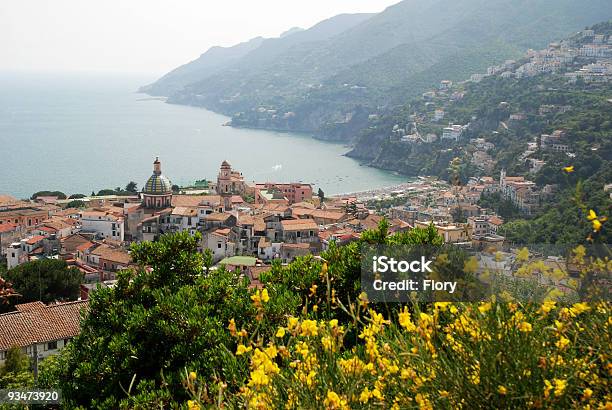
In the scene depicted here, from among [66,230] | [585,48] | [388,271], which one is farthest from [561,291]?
[585,48]

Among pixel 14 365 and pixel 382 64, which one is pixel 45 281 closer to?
pixel 14 365

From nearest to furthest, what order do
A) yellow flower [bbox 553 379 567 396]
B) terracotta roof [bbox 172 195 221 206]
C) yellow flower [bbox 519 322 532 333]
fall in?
yellow flower [bbox 553 379 567 396], yellow flower [bbox 519 322 532 333], terracotta roof [bbox 172 195 221 206]

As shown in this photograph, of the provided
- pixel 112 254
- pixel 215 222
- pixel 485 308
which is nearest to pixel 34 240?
pixel 112 254

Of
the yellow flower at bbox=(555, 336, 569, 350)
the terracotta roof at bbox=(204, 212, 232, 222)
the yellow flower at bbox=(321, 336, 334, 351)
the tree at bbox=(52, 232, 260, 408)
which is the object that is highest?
the yellow flower at bbox=(555, 336, 569, 350)

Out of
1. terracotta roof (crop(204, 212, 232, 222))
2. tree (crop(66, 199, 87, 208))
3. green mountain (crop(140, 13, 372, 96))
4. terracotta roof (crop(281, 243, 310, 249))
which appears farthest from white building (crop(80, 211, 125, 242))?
green mountain (crop(140, 13, 372, 96))

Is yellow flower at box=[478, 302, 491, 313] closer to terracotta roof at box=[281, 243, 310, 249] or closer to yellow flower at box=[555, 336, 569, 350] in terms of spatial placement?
yellow flower at box=[555, 336, 569, 350]
